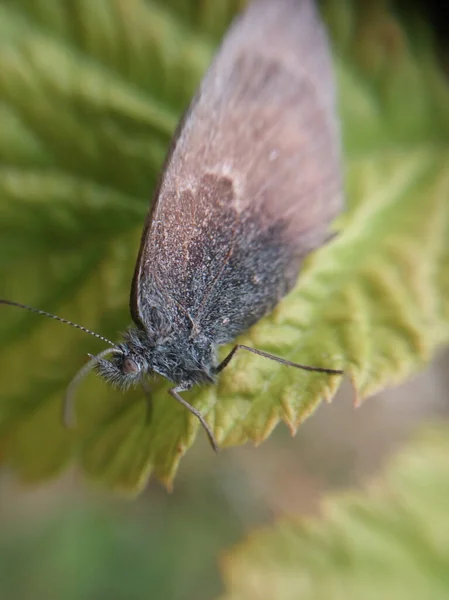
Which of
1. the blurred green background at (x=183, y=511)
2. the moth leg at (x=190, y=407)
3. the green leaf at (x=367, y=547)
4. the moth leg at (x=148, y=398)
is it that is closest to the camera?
the moth leg at (x=190, y=407)


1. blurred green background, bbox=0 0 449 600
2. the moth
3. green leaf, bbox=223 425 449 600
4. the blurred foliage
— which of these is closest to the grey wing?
the moth

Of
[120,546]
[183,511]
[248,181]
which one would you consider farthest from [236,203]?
[120,546]

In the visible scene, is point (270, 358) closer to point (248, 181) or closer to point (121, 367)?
point (121, 367)

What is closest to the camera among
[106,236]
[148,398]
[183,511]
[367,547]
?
[148,398]

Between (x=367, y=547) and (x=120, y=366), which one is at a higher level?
(x=120, y=366)

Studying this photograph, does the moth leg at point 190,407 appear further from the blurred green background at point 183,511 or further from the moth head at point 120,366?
the blurred green background at point 183,511

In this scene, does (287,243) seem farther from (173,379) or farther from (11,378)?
(11,378)

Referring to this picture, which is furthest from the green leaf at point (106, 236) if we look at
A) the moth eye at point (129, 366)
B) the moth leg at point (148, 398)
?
the moth eye at point (129, 366)

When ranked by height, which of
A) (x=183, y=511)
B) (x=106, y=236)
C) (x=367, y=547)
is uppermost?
(x=106, y=236)
